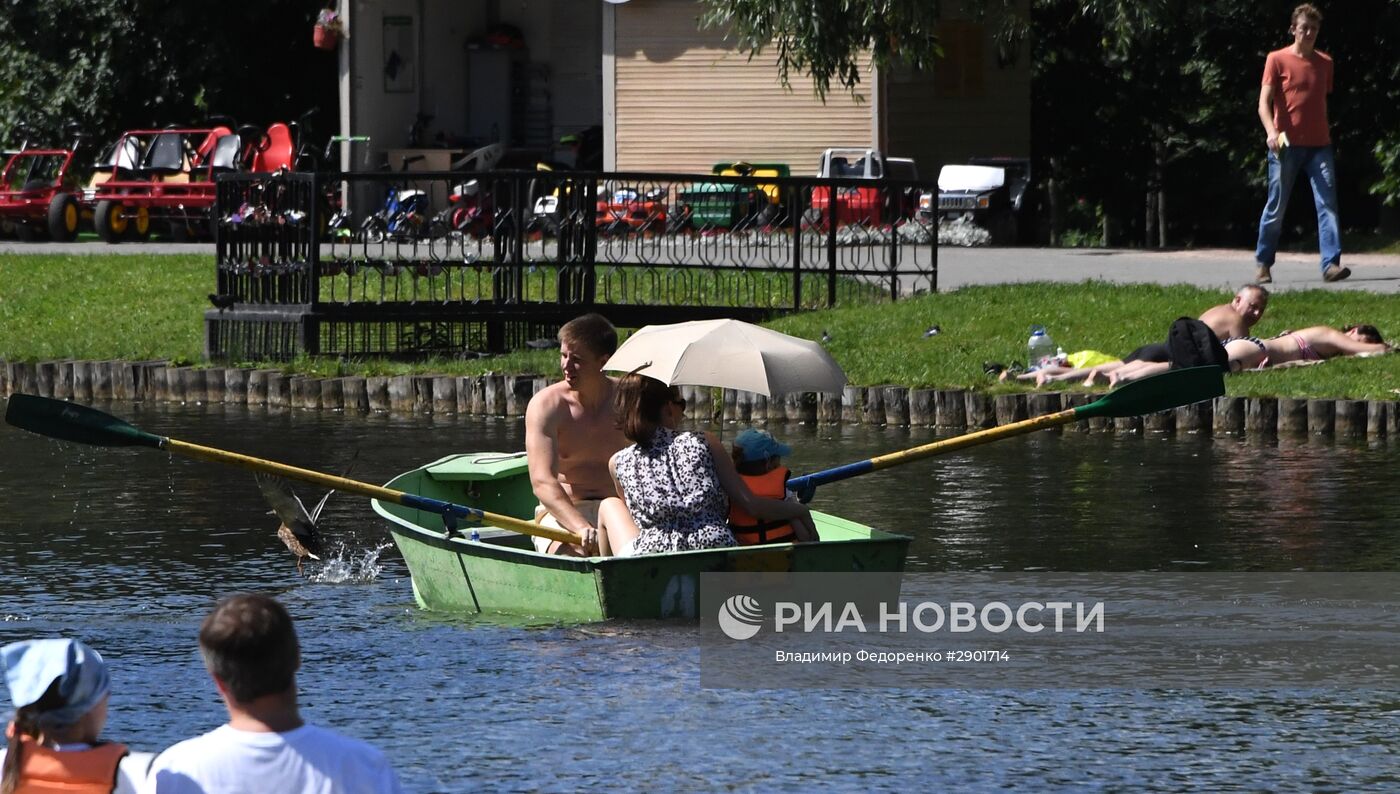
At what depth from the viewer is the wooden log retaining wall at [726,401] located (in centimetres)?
1692

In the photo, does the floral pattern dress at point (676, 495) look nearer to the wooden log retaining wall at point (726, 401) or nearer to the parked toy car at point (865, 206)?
the wooden log retaining wall at point (726, 401)

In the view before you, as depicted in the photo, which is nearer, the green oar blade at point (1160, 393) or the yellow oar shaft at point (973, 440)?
the yellow oar shaft at point (973, 440)

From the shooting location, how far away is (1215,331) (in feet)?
59.3

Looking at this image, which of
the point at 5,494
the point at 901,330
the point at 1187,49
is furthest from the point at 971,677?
the point at 1187,49

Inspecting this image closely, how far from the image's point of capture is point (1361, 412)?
655 inches

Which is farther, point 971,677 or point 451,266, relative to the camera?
point 451,266

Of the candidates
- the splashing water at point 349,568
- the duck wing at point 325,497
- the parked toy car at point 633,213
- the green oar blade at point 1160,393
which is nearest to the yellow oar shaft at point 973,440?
the green oar blade at point 1160,393

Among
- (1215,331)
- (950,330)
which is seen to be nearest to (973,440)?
(1215,331)

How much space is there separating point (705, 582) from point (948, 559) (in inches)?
95.6

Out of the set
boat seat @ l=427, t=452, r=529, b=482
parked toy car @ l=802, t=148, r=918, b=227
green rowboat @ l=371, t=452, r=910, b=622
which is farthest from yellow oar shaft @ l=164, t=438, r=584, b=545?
parked toy car @ l=802, t=148, r=918, b=227

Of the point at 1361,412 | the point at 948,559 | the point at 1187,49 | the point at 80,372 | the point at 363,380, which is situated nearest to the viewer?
the point at 948,559

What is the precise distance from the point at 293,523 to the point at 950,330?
8911 mm

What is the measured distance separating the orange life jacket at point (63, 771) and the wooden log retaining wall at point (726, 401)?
476 inches

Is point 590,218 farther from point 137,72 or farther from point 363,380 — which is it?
point 137,72
